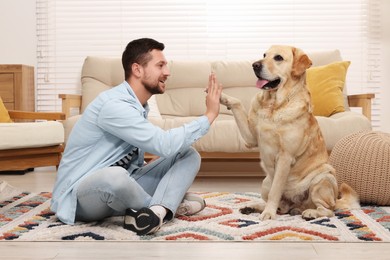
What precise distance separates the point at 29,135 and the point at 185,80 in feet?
5.76

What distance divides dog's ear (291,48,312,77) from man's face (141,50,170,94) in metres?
0.58

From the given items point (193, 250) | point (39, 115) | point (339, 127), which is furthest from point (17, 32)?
point (193, 250)

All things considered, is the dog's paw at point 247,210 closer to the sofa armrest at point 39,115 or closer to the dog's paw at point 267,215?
the dog's paw at point 267,215

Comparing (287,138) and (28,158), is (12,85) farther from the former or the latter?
(287,138)

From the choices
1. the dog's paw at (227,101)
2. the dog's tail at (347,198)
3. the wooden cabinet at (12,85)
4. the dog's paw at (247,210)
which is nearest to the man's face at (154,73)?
the dog's paw at (227,101)

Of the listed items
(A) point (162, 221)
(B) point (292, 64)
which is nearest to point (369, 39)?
(B) point (292, 64)

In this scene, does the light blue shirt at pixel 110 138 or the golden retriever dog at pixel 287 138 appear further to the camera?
the golden retriever dog at pixel 287 138

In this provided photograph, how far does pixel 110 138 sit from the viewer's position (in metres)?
2.37

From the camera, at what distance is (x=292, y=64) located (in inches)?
99.8

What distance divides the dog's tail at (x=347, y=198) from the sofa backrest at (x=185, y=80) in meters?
1.98

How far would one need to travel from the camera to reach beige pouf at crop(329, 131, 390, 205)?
9.40 ft

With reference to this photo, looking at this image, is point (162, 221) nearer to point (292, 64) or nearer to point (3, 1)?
point (292, 64)

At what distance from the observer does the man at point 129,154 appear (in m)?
2.24

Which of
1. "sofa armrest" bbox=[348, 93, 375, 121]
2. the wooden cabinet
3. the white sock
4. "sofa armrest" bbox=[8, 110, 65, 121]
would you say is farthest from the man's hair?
the wooden cabinet
